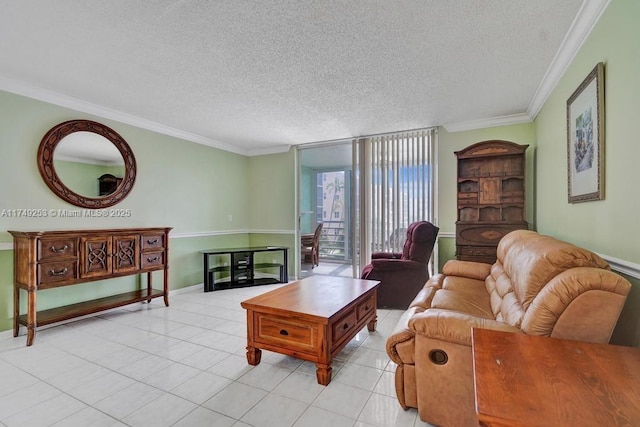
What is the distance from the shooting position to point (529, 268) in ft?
5.18

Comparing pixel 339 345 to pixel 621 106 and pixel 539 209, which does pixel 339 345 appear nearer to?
pixel 621 106

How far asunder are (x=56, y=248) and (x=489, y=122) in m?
5.13

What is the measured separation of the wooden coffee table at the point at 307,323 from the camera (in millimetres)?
2006

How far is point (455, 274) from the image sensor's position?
3.07m

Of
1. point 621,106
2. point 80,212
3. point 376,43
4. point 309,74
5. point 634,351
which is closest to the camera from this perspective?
point 634,351

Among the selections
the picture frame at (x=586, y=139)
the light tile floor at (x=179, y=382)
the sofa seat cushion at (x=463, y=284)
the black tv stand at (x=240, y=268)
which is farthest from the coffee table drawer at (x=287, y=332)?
the black tv stand at (x=240, y=268)

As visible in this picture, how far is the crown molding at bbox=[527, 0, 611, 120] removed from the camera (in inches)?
67.8

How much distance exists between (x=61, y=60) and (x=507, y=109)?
454 cm

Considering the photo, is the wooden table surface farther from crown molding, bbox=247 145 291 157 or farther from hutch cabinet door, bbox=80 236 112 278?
crown molding, bbox=247 145 291 157

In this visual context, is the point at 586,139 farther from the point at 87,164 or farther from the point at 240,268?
the point at 87,164

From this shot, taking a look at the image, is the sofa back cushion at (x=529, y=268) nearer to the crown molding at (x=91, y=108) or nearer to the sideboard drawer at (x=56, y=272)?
the sideboard drawer at (x=56, y=272)

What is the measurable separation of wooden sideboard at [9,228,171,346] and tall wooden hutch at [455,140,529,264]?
12.5ft

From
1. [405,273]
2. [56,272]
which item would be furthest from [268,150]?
[56,272]

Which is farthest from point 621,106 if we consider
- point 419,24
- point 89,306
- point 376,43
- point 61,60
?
point 89,306
